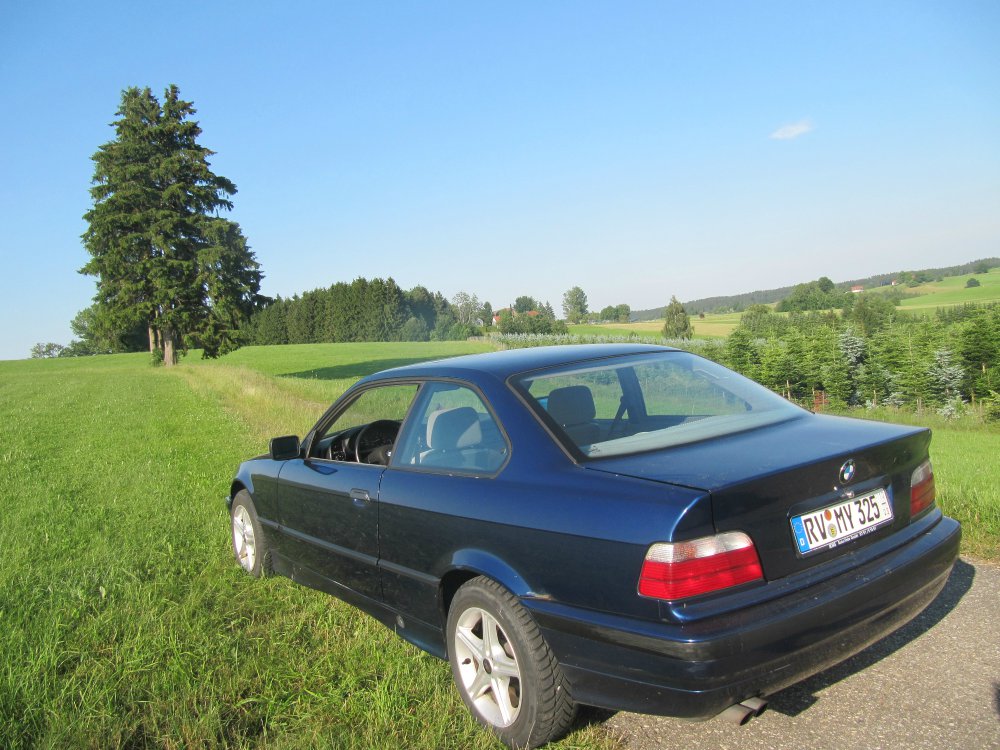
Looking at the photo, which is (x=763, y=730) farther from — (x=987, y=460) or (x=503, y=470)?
(x=987, y=460)

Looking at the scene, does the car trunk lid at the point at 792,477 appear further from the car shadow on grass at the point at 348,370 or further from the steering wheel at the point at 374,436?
the car shadow on grass at the point at 348,370

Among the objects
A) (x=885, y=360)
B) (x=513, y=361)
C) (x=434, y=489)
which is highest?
(x=513, y=361)

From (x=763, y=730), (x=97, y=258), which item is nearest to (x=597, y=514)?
(x=763, y=730)

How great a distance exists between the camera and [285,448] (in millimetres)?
4395

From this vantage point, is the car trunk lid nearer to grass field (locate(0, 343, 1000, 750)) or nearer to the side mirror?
grass field (locate(0, 343, 1000, 750))

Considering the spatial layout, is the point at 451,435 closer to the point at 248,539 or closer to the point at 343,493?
the point at 343,493

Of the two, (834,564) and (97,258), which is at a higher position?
(97,258)

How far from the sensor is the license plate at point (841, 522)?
242 centimetres

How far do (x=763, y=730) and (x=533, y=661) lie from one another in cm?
92

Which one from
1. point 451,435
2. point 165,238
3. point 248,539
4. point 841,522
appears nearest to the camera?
point 841,522

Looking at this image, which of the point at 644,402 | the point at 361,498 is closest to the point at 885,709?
the point at 644,402

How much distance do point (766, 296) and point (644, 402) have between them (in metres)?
72.3

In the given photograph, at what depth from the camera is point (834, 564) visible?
8.14 feet

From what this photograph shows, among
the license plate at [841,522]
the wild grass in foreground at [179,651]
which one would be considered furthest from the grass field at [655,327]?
the license plate at [841,522]
